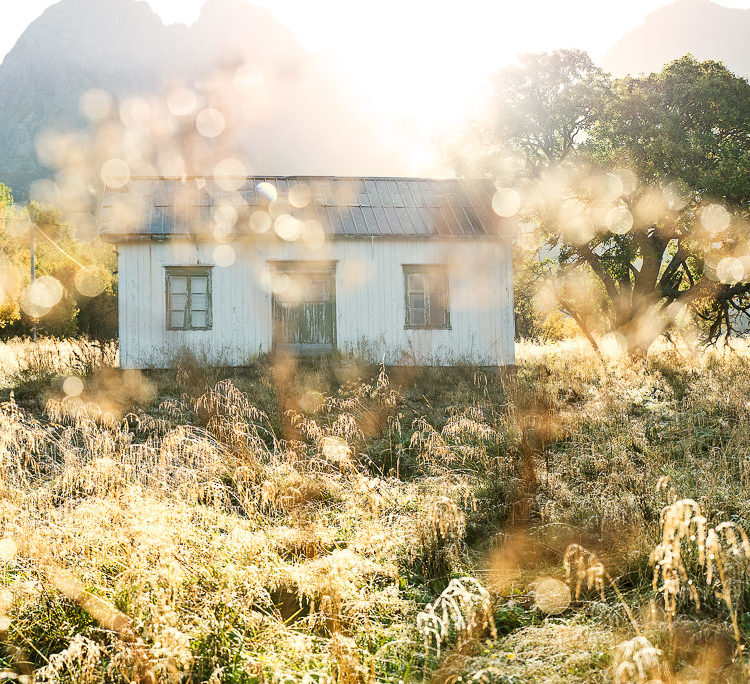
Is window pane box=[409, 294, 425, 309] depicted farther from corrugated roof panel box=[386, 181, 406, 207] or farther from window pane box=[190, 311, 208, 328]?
window pane box=[190, 311, 208, 328]

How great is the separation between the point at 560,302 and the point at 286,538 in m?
14.1

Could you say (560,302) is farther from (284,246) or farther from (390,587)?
(390,587)

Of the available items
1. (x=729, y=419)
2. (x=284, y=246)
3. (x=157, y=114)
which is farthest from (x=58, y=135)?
(x=729, y=419)

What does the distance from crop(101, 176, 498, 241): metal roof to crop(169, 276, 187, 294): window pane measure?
3.03 ft

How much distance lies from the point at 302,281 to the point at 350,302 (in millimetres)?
1168

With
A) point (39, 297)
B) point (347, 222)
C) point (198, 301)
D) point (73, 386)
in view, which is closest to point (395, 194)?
point (347, 222)

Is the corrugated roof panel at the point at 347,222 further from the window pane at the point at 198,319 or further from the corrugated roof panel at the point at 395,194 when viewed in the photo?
the window pane at the point at 198,319

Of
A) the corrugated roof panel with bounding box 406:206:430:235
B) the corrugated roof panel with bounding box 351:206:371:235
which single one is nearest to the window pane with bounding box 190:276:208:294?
the corrugated roof panel with bounding box 351:206:371:235

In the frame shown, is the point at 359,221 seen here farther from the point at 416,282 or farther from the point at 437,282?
the point at 437,282

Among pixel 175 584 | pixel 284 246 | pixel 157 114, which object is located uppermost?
pixel 157 114

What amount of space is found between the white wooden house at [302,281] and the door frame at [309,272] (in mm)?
25

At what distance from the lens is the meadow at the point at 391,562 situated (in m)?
2.72

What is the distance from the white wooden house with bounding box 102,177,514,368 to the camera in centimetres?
1338

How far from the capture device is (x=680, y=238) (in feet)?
47.1
